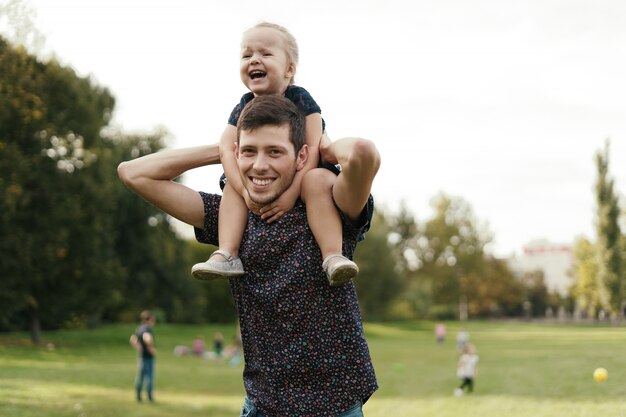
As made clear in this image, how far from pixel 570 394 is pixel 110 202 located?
76.1ft

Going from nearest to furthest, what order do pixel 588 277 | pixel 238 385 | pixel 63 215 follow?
pixel 238 385 → pixel 63 215 → pixel 588 277

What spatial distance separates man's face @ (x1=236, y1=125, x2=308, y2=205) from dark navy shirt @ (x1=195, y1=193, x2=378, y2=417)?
0.41 ft

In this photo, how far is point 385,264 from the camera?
64.8m

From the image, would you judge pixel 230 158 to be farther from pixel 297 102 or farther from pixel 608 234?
pixel 608 234

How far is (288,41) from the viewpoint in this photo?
9.01 ft

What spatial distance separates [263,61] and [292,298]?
34.5 inches

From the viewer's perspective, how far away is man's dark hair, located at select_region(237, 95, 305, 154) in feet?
7.87

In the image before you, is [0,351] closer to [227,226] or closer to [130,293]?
[130,293]

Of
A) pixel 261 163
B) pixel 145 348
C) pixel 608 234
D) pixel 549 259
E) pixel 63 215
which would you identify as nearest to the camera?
pixel 261 163

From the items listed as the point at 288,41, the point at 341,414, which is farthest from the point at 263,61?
the point at 341,414

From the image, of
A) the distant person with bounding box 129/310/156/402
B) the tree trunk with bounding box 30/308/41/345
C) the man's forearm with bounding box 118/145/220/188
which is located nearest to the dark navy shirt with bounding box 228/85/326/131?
the man's forearm with bounding box 118/145/220/188

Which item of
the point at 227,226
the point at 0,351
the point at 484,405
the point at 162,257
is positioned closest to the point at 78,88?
the point at 0,351

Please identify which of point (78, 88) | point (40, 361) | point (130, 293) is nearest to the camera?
point (40, 361)

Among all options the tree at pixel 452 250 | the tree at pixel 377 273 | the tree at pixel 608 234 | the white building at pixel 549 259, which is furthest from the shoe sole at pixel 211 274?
the white building at pixel 549 259
